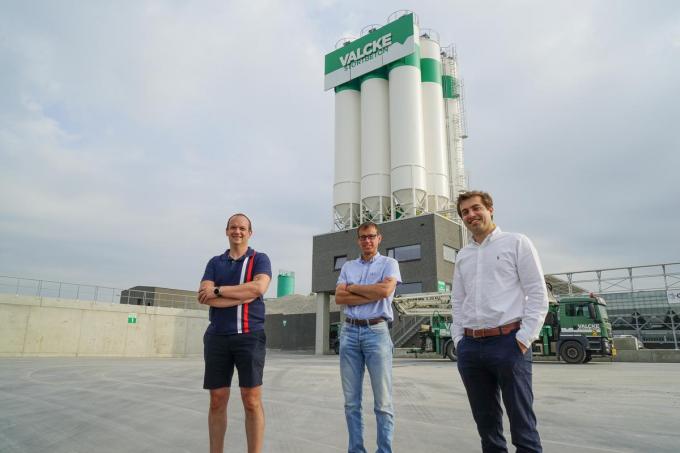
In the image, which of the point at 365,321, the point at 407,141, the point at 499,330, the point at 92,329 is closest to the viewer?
the point at 499,330

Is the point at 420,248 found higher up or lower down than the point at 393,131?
lower down

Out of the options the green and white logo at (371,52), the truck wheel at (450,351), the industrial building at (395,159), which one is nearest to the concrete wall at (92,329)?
the industrial building at (395,159)

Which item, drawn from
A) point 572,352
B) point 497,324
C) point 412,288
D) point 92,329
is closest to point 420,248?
point 412,288

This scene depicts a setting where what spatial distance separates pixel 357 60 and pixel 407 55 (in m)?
4.52

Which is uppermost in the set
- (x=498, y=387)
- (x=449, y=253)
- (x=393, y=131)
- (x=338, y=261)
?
(x=393, y=131)

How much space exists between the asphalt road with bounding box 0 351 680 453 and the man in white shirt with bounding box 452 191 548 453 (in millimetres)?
1345

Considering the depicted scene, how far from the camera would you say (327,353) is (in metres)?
31.3

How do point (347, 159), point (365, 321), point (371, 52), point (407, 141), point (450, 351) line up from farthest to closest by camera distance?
point (371, 52)
point (347, 159)
point (407, 141)
point (450, 351)
point (365, 321)

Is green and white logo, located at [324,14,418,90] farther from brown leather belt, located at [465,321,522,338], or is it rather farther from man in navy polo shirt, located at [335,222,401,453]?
brown leather belt, located at [465,321,522,338]

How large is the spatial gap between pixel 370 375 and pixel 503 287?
129 centimetres

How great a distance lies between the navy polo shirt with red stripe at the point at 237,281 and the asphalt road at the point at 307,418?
1.35m

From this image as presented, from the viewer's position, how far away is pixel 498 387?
116 inches

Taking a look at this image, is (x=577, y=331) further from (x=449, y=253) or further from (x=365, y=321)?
(x=365, y=321)

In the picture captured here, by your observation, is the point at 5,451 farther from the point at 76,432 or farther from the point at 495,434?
the point at 495,434
